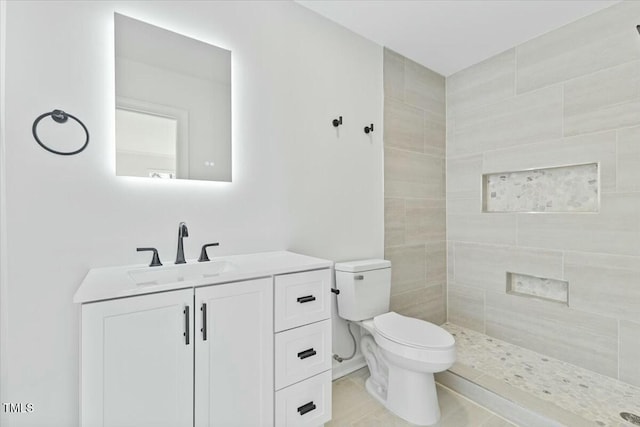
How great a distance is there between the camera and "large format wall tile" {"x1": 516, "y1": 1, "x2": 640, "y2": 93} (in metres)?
1.85

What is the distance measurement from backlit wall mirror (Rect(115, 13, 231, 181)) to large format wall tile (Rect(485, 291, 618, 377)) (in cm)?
245

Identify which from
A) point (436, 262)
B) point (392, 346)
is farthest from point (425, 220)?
point (392, 346)

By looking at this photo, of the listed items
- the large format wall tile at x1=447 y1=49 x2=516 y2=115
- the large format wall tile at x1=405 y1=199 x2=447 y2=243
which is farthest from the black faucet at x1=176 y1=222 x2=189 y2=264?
the large format wall tile at x1=447 y1=49 x2=516 y2=115

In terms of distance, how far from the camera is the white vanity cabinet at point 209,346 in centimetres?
96

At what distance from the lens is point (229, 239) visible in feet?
5.41

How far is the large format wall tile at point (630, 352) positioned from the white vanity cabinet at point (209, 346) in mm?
1931

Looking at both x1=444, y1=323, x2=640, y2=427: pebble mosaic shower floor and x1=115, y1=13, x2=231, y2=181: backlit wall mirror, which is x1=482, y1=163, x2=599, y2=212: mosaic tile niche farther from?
x1=115, y1=13, x2=231, y2=181: backlit wall mirror

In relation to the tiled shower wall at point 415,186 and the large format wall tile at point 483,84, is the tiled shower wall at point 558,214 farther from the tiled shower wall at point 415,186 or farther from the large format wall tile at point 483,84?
the tiled shower wall at point 415,186

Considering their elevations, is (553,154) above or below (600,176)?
above

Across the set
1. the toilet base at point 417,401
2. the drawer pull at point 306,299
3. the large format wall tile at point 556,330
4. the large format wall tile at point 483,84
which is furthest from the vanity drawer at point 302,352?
the large format wall tile at point 483,84

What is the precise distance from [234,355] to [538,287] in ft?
7.78

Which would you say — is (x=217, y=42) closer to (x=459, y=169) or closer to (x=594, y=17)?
(x=459, y=169)

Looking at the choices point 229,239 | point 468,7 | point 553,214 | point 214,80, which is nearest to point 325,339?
point 229,239

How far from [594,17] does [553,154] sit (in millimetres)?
924
